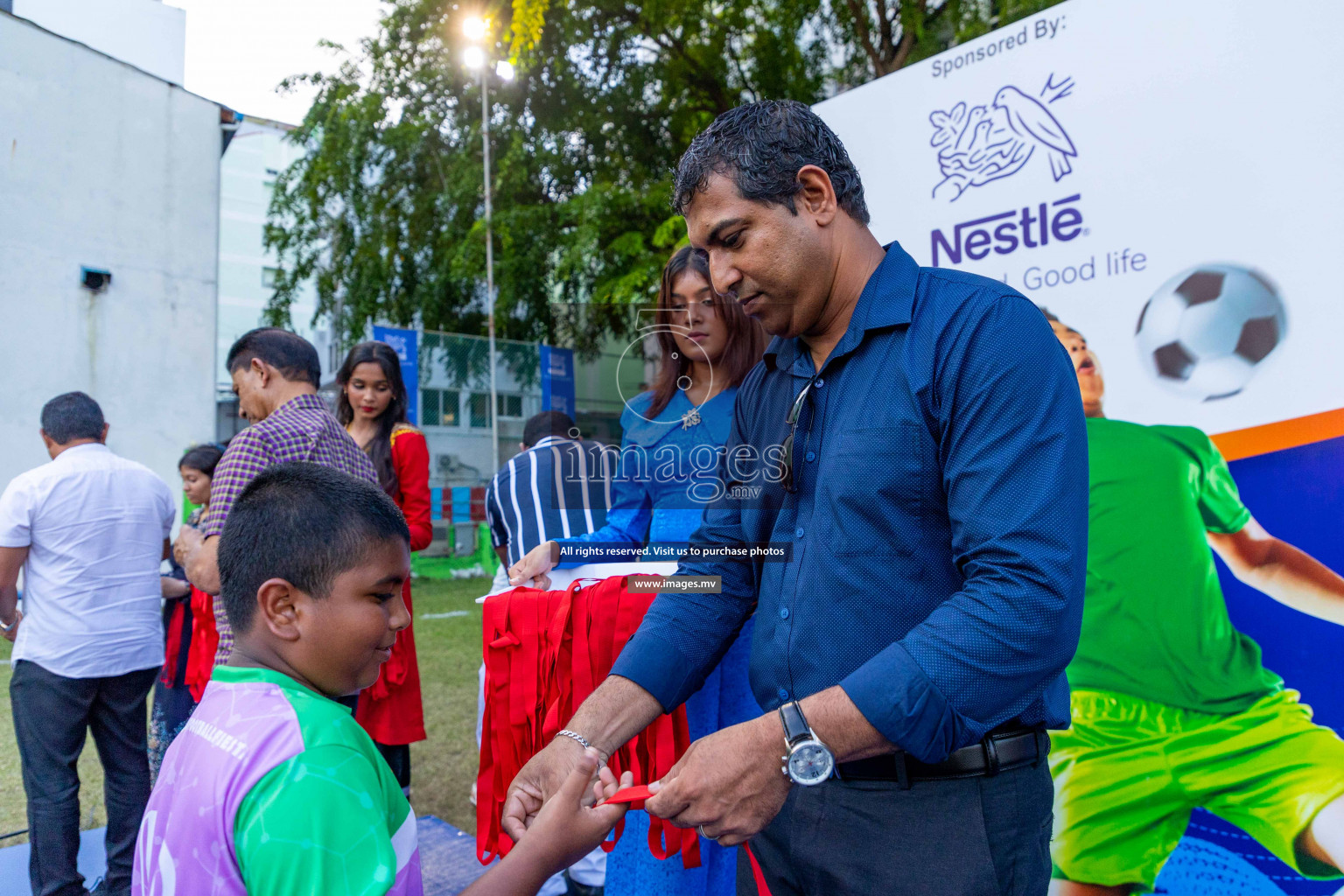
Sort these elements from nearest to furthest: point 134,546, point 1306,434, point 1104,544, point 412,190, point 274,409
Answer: point 1306,434
point 1104,544
point 274,409
point 134,546
point 412,190

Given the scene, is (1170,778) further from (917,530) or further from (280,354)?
(280,354)

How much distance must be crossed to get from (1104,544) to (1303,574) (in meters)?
0.48

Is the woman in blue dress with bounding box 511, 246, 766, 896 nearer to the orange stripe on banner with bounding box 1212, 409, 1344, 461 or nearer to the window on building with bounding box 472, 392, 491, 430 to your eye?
the orange stripe on banner with bounding box 1212, 409, 1344, 461

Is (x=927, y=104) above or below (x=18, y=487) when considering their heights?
above

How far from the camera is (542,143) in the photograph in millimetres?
10625

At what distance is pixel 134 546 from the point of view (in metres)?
3.48

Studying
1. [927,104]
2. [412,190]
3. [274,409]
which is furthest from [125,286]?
[927,104]

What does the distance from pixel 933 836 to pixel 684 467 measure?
1387mm

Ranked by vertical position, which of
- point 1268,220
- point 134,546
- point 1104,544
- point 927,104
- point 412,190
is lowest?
point 134,546

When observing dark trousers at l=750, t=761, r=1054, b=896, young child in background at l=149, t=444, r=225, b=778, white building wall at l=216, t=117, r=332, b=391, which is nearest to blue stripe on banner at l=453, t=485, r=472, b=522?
young child in background at l=149, t=444, r=225, b=778

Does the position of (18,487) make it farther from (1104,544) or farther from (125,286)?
(125,286)

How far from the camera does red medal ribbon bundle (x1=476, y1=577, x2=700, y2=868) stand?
2.24 meters

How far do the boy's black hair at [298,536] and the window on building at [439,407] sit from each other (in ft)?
37.0

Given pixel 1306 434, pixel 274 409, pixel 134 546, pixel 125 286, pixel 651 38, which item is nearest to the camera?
pixel 1306 434
